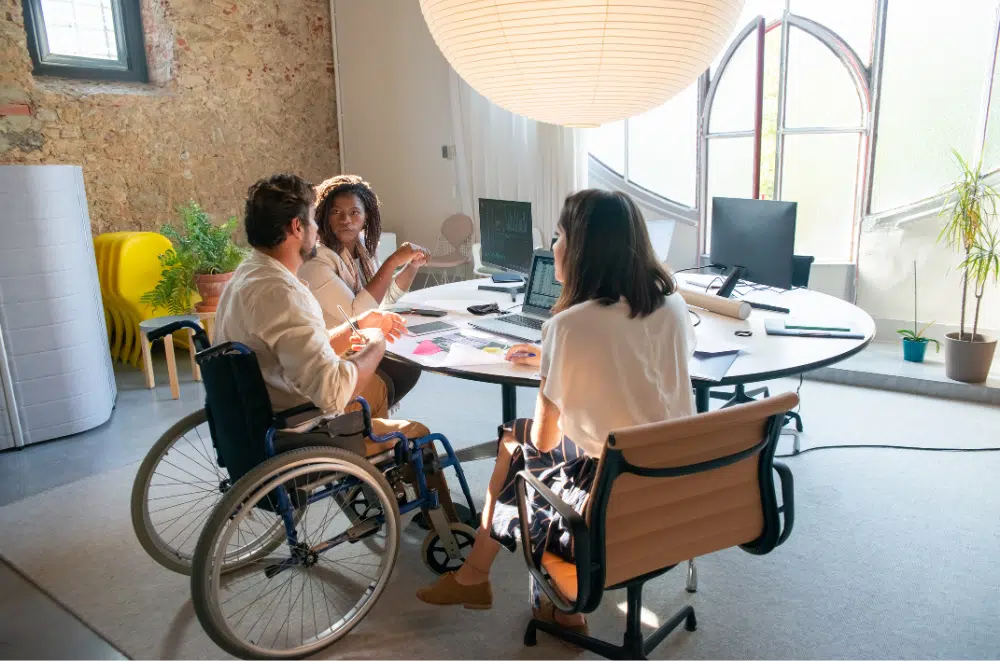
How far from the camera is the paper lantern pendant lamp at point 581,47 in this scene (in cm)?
179

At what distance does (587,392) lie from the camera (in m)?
1.61

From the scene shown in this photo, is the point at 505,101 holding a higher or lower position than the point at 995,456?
higher

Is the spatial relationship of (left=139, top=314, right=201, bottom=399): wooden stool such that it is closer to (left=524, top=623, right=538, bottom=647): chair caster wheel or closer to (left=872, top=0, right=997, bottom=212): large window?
(left=524, top=623, right=538, bottom=647): chair caster wheel

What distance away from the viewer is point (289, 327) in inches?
74.5

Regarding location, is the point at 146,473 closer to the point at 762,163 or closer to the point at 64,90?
the point at 64,90

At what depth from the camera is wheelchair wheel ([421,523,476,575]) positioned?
7.23 ft

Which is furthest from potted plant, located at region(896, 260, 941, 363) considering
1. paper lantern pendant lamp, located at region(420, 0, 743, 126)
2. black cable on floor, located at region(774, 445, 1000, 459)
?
paper lantern pendant lamp, located at region(420, 0, 743, 126)

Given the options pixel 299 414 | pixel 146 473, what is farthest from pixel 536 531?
pixel 146 473

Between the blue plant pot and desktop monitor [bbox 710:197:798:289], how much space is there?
1.56 metres

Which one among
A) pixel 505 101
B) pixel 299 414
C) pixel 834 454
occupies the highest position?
pixel 505 101

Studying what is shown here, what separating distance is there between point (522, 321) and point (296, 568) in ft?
3.72

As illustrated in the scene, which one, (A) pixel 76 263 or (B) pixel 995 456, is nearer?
(B) pixel 995 456

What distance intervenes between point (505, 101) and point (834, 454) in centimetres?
203

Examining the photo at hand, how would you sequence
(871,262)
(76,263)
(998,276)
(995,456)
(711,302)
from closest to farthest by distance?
(711,302)
(995,456)
(76,263)
(998,276)
(871,262)
